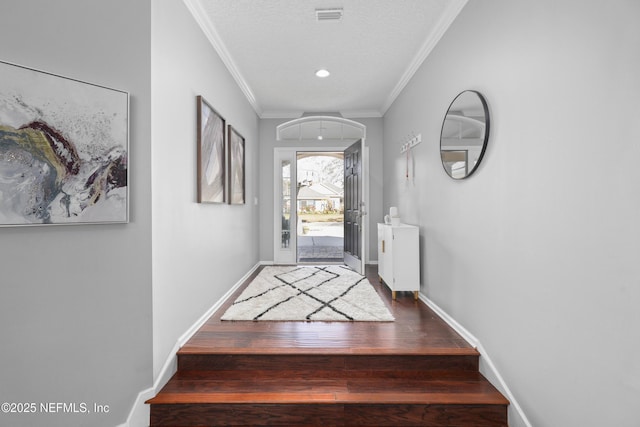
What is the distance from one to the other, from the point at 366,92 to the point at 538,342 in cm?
355

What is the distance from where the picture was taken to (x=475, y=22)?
6.64 feet

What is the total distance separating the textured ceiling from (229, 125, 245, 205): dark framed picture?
0.73 m

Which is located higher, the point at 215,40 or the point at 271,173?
the point at 215,40

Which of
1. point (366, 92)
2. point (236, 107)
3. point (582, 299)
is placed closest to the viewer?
point (582, 299)

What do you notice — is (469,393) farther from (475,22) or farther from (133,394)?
(475,22)

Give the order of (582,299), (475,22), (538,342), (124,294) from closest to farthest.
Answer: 1. (582,299)
2. (538,342)
3. (124,294)
4. (475,22)

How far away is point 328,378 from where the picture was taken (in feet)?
6.20

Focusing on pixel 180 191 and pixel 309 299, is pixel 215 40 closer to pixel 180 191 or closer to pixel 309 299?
pixel 180 191

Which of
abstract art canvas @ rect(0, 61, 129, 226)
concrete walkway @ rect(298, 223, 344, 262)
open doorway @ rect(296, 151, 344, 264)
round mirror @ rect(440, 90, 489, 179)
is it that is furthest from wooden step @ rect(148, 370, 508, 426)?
open doorway @ rect(296, 151, 344, 264)

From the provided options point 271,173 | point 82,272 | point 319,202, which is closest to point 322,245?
point 271,173

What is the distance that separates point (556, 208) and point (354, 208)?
10.7ft

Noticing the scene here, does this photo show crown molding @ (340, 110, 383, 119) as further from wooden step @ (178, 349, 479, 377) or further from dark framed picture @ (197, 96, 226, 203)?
wooden step @ (178, 349, 479, 377)

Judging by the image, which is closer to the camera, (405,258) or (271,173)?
(405,258)

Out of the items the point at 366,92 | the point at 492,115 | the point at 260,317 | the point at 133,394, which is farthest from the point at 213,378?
the point at 366,92
